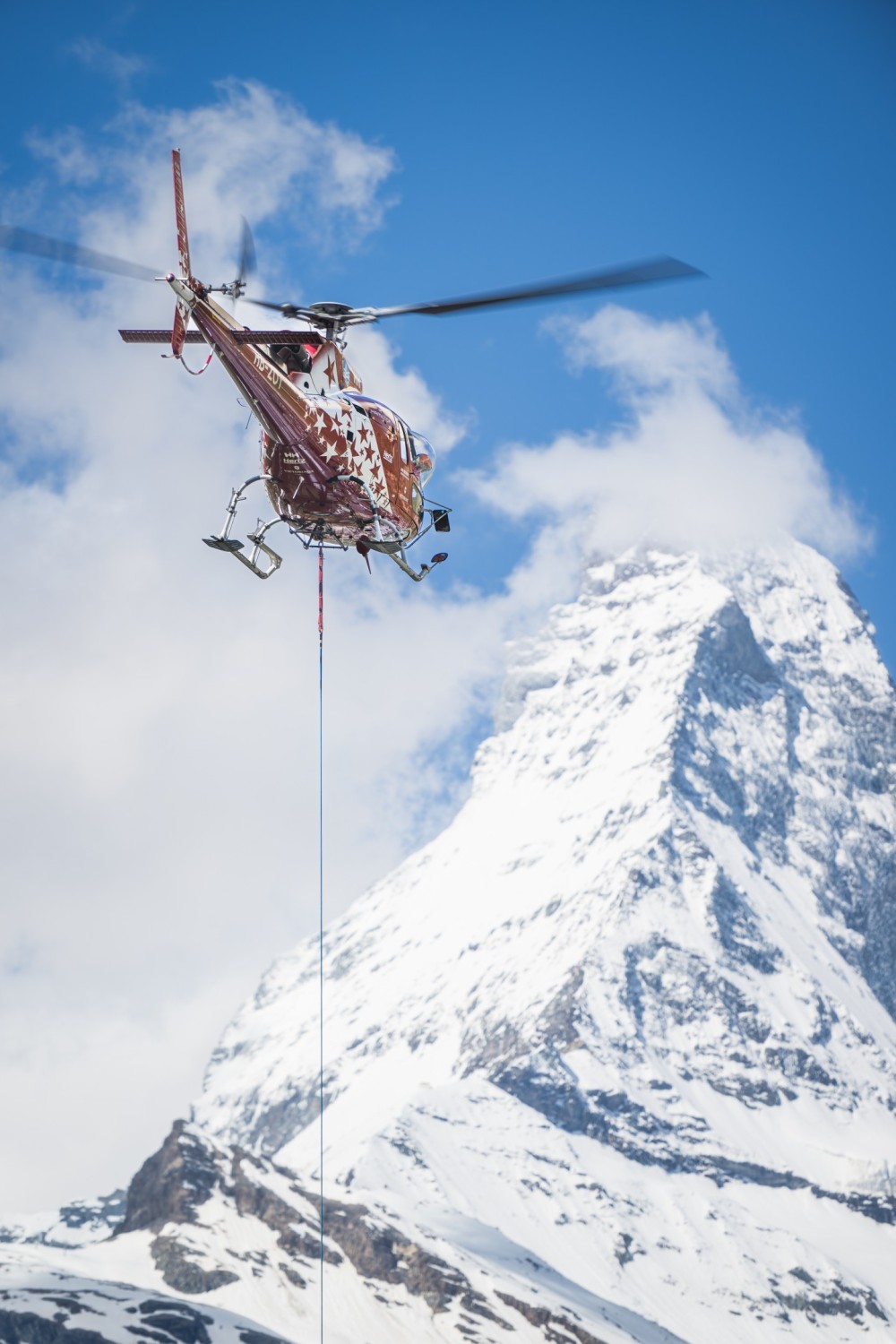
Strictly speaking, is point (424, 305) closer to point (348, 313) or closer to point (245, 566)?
point (348, 313)

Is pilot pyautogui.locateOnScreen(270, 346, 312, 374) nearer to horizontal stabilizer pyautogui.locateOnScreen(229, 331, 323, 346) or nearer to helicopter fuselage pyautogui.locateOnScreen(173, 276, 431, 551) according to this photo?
helicopter fuselage pyautogui.locateOnScreen(173, 276, 431, 551)

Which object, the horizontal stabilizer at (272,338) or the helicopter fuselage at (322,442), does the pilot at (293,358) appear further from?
the horizontal stabilizer at (272,338)

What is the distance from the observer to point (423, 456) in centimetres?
5384

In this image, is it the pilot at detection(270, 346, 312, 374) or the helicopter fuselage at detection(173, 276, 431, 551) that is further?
the pilot at detection(270, 346, 312, 374)

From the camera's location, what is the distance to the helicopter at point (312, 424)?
4906cm

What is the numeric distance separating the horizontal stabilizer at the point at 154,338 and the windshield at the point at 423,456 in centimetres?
660

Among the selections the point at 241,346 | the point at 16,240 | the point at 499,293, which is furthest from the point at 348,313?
the point at 16,240

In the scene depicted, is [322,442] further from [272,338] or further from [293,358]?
[272,338]

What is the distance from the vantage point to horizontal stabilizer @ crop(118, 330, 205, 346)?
49.5m

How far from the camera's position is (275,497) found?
167 ft

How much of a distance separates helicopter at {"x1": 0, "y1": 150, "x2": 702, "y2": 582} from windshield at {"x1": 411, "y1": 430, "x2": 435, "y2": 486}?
58cm

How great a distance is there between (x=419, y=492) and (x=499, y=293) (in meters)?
8.70

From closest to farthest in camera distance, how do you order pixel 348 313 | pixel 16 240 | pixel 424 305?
pixel 16 240, pixel 424 305, pixel 348 313

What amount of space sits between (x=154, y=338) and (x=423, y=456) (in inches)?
318
